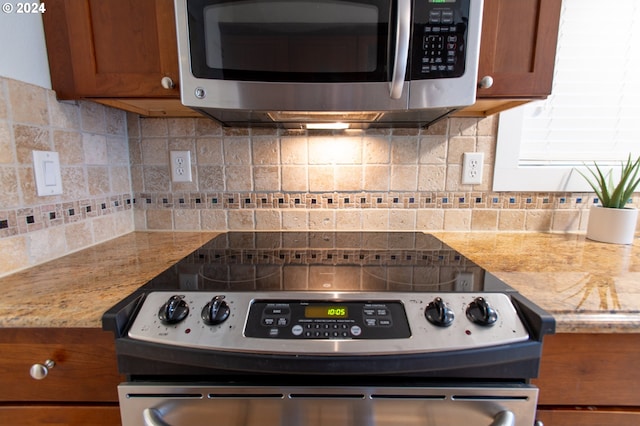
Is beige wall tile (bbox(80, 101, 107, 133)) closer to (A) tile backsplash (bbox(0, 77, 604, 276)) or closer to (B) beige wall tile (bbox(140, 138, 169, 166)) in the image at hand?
(A) tile backsplash (bbox(0, 77, 604, 276))

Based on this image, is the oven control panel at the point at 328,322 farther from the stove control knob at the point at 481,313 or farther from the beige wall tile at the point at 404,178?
the beige wall tile at the point at 404,178

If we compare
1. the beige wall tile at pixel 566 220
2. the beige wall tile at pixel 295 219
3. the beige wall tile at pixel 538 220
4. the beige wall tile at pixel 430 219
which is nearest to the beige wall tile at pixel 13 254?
the beige wall tile at pixel 295 219

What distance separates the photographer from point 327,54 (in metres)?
0.72

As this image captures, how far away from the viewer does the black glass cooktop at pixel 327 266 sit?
658mm

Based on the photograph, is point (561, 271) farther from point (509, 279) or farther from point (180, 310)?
point (180, 310)

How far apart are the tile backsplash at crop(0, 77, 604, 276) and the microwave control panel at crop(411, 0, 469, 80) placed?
414mm

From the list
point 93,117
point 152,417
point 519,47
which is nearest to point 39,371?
point 152,417

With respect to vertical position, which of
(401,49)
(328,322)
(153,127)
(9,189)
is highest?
(401,49)

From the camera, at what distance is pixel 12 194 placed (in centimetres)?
76

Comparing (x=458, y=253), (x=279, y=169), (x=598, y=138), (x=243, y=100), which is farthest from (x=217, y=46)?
(x=598, y=138)

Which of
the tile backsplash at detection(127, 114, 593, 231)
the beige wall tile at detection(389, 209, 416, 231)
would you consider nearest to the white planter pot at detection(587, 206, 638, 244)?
the tile backsplash at detection(127, 114, 593, 231)

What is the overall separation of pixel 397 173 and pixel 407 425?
84 centimetres

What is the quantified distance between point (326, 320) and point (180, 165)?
91cm

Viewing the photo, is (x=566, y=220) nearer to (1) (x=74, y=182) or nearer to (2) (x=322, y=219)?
(2) (x=322, y=219)
